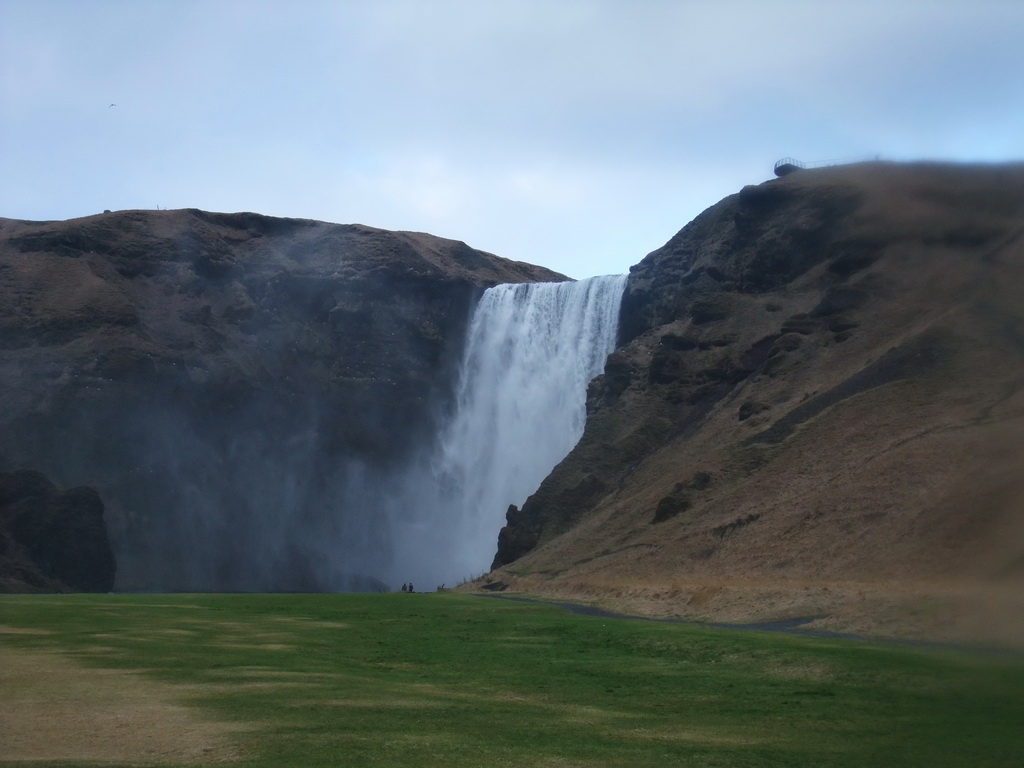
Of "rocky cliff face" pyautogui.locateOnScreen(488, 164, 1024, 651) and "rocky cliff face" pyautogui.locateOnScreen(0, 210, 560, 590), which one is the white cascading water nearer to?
"rocky cliff face" pyautogui.locateOnScreen(0, 210, 560, 590)

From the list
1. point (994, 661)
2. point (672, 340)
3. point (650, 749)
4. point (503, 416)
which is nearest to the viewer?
point (650, 749)

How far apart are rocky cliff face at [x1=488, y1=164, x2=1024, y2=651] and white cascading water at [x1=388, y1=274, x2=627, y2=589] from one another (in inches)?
251

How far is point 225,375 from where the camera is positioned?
104 m

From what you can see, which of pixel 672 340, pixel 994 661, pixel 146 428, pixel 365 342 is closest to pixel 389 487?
pixel 365 342

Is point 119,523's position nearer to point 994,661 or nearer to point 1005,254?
point 1005,254

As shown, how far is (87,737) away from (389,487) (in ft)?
298

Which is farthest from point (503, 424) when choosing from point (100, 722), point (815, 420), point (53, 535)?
point (100, 722)

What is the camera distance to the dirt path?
15.0 m

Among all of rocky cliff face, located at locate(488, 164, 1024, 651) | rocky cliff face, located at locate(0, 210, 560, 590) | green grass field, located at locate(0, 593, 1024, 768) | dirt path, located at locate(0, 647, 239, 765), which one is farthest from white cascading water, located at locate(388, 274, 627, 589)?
dirt path, located at locate(0, 647, 239, 765)

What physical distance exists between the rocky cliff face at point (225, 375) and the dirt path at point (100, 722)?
71.8 metres

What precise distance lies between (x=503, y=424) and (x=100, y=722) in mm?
85111

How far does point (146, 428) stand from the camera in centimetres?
9825

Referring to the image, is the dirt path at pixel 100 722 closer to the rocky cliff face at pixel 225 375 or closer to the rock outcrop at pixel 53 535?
the rock outcrop at pixel 53 535

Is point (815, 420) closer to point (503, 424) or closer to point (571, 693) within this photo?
point (503, 424)
